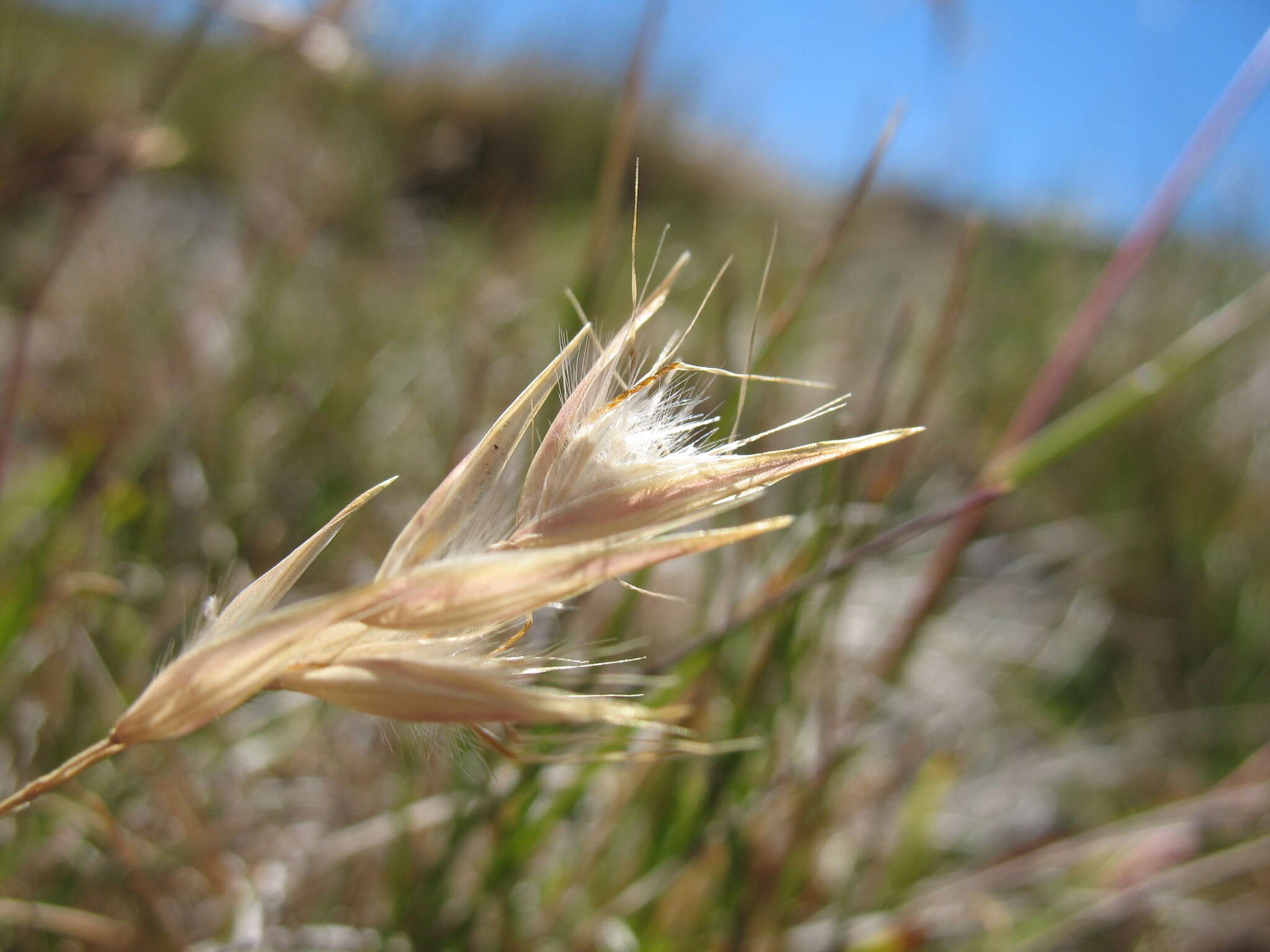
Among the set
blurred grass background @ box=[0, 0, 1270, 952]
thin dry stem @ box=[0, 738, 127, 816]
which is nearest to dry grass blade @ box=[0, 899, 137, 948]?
blurred grass background @ box=[0, 0, 1270, 952]

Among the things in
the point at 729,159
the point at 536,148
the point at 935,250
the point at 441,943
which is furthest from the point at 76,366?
the point at 729,159

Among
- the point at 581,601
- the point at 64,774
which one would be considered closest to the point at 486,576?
the point at 64,774

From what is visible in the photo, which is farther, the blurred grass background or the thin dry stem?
the blurred grass background

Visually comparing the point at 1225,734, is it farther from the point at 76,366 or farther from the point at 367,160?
the point at 367,160

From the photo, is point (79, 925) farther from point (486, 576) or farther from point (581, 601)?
point (486, 576)

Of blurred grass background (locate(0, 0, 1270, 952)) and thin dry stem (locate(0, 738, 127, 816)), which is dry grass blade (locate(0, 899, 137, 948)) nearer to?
blurred grass background (locate(0, 0, 1270, 952))

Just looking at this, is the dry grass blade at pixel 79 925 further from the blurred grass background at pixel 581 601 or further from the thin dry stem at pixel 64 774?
the thin dry stem at pixel 64 774

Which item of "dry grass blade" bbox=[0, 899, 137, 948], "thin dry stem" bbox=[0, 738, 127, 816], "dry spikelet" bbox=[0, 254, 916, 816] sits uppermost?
"dry spikelet" bbox=[0, 254, 916, 816]
